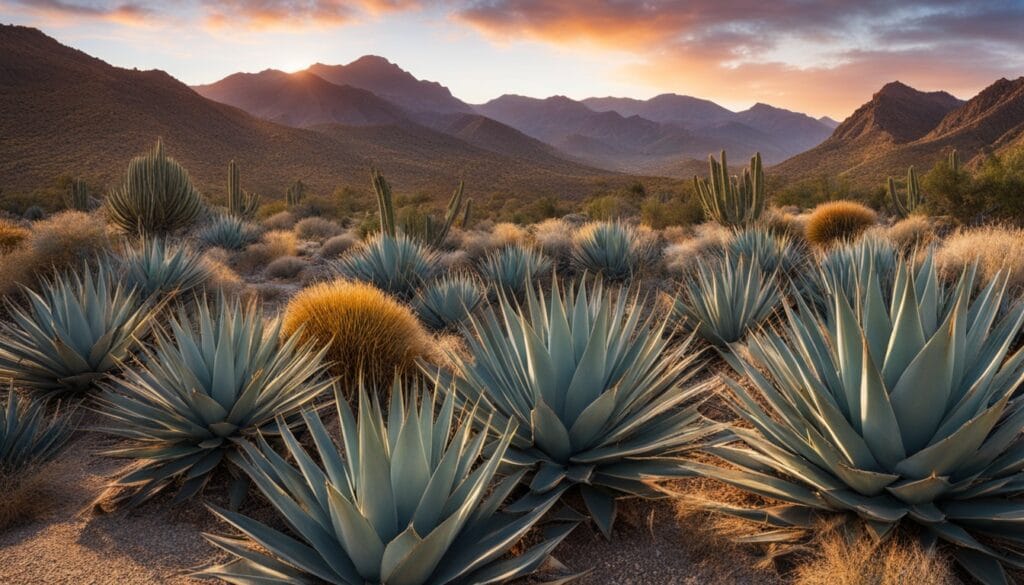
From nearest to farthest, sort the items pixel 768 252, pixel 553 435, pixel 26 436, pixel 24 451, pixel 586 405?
pixel 553 435
pixel 586 405
pixel 24 451
pixel 26 436
pixel 768 252

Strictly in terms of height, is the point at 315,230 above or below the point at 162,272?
below

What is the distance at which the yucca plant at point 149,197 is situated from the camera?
12992 millimetres

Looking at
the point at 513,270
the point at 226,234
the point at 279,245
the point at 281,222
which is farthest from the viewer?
the point at 281,222

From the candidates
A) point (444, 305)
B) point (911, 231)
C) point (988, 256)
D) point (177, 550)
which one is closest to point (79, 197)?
point (444, 305)

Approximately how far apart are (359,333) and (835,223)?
13.0 m

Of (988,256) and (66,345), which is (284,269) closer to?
(66,345)

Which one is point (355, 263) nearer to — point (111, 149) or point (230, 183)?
point (230, 183)

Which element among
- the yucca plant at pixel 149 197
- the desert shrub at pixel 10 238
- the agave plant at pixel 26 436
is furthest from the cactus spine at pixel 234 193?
the agave plant at pixel 26 436

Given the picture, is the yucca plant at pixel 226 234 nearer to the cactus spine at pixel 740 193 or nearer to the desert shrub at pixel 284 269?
the desert shrub at pixel 284 269

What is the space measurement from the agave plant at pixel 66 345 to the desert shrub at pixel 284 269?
7.10 meters

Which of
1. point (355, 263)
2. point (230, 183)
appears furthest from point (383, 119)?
point (355, 263)

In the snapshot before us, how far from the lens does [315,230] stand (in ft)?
71.9

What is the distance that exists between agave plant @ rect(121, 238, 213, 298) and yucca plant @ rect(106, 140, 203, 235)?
14.7 feet

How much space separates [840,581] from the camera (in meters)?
2.44
